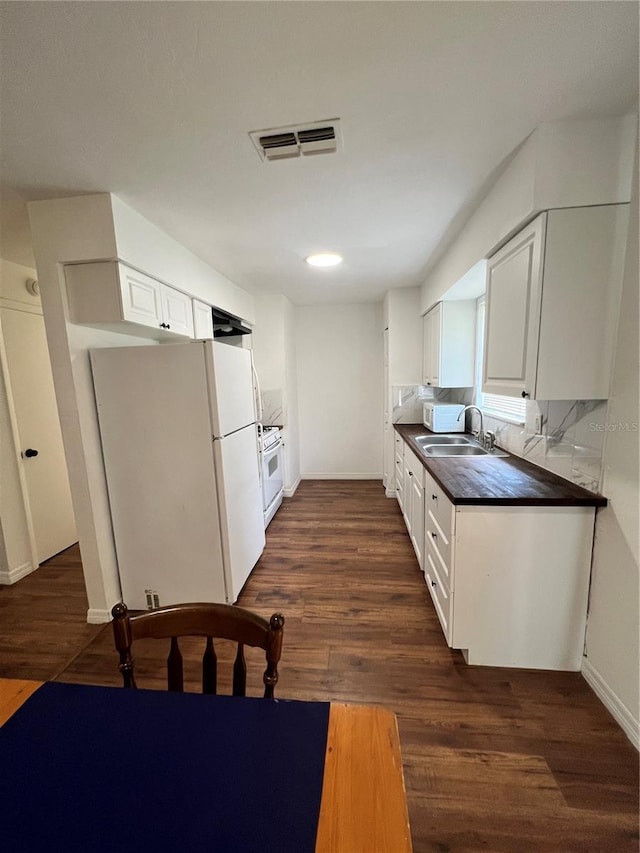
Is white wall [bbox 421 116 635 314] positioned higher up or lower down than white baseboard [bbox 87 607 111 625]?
higher up

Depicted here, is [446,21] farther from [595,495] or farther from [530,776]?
[530,776]

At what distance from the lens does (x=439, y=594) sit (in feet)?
6.57

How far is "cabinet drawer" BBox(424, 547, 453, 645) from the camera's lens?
1.81 meters

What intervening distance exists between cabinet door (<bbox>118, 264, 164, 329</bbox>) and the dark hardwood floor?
6.52 ft

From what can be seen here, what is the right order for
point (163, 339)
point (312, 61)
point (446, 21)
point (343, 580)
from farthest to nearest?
1. point (163, 339)
2. point (343, 580)
3. point (312, 61)
4. point (446, 21)

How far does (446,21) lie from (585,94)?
0.68 meters

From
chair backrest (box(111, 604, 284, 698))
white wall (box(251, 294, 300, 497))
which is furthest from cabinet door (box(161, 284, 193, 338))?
chair backrest (box(111, 604, 284, 698))

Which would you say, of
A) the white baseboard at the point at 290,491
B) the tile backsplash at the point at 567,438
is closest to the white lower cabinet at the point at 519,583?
the tile backsplash at the point at 567,438

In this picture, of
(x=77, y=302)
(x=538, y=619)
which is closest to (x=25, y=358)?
(x=77, y=302)

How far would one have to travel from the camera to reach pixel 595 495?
160 cm

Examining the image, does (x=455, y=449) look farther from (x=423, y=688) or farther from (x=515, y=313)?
(x=423, y=688)

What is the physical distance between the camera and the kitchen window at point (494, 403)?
240cm

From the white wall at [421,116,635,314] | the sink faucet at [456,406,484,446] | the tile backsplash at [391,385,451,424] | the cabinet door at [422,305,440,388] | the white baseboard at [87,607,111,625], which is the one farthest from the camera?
the tile backsplash at [391,385,451,424]

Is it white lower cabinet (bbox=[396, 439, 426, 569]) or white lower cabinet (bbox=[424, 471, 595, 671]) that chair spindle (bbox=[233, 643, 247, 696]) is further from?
white lower cabinet (bbox=[396, 439, 426, 569])
